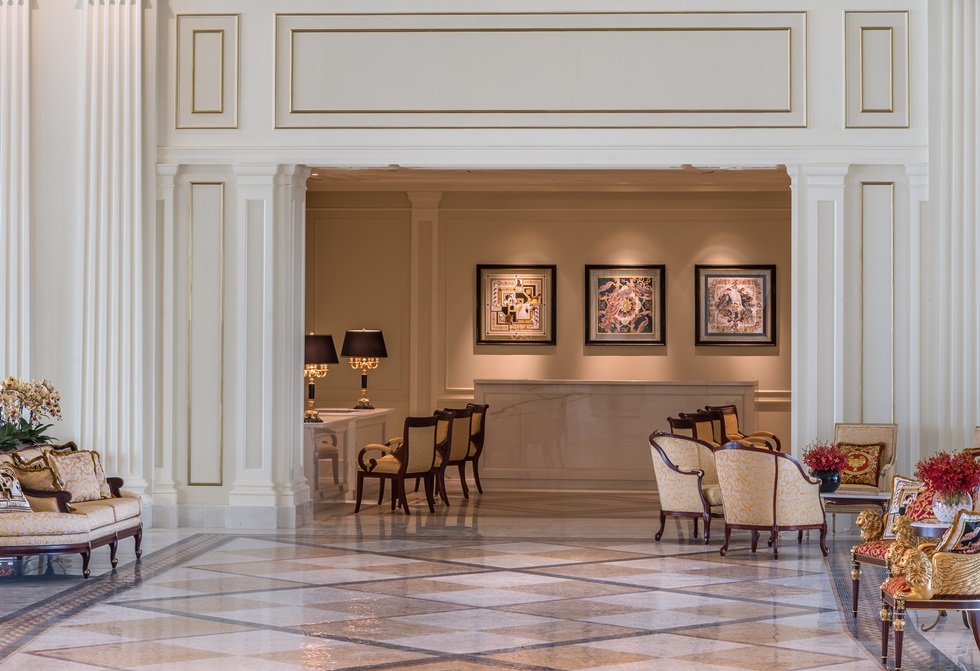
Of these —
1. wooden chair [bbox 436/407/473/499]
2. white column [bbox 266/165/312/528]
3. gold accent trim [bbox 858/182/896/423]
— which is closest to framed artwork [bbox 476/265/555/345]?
wooden chair [bbox 436/407/473/499]

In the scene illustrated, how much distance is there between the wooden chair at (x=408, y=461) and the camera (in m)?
10.5

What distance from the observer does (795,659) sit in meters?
5.41

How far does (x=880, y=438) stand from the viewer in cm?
915

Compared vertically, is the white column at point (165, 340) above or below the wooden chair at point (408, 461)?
above

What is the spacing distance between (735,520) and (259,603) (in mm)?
3336

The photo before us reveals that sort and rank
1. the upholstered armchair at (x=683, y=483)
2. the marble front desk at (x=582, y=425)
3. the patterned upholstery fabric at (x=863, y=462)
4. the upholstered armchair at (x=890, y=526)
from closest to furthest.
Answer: the upholstered armchair at (x=890, y=526) < the upholstered armchair at (x=683, y=483) < the patterned upholstery fabric at (x=863, y=462) < the marble front desk at (x=582, y=425)

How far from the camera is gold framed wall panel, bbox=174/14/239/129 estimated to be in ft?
31.6

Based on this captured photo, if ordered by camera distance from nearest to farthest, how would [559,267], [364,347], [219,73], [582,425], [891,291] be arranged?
[891,291] → [219,73] → [582,425] → [364,347] → [559,267]

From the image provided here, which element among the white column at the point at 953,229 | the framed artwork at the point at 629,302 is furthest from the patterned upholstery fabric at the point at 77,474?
the framed artwork at the point at 629,302

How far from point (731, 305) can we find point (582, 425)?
232cm

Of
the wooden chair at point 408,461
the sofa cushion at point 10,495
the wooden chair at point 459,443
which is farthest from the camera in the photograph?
the wooden chair at point 459,443

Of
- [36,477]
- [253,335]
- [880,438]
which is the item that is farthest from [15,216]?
[880,438]

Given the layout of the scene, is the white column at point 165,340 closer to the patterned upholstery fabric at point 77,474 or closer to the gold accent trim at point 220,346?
the gold accent trim at point 220,346

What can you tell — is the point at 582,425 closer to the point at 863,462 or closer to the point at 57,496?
the point at 863,462
